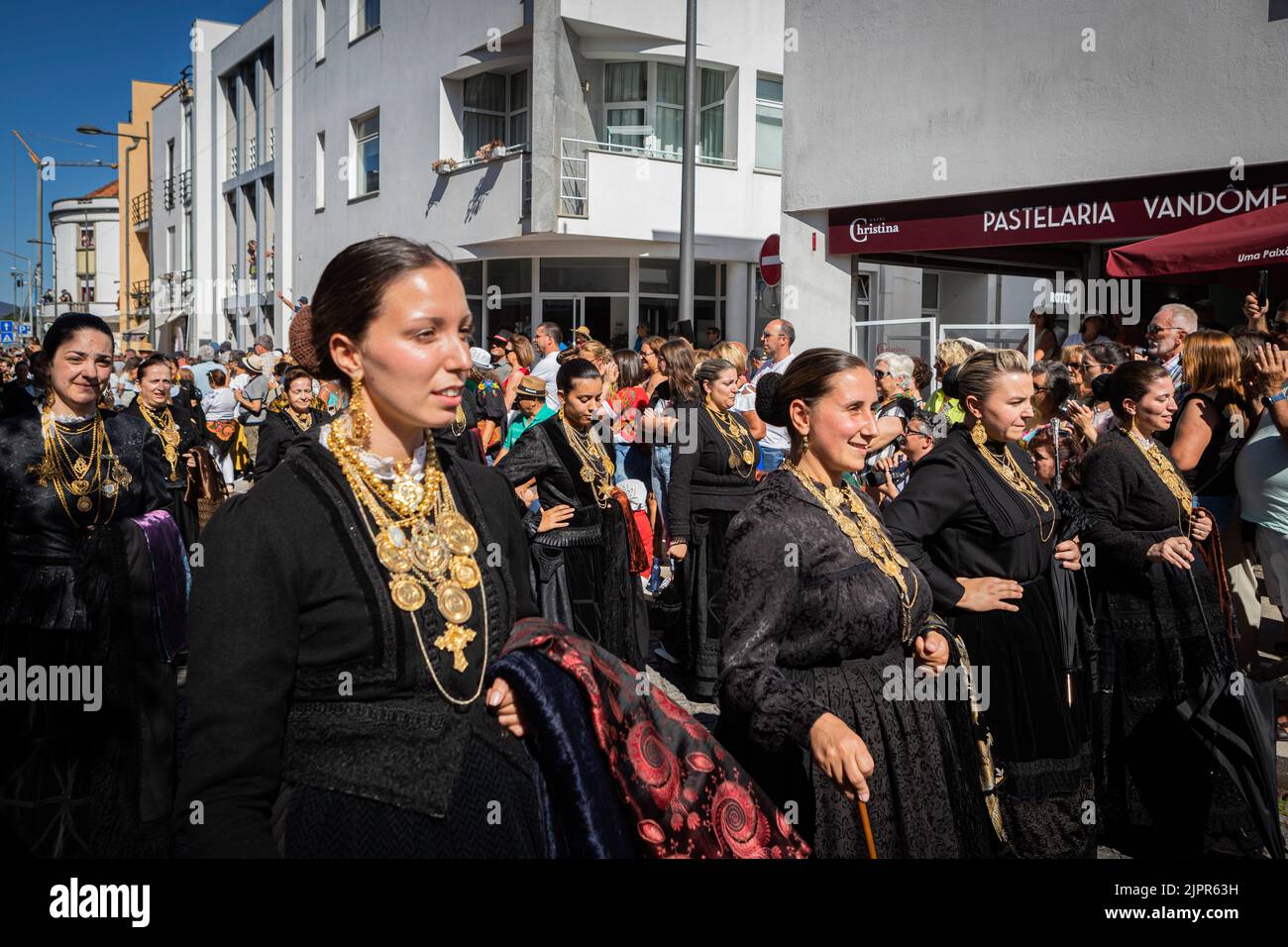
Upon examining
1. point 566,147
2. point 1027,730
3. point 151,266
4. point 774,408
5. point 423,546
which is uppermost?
point 151,266

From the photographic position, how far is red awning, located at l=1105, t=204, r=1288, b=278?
773 cm

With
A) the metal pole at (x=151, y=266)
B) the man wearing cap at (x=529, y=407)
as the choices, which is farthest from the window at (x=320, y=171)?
the man wearing cap at (x=529, y=407)

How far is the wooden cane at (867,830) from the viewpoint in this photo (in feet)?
9.25

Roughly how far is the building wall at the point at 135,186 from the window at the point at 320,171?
10.7 m

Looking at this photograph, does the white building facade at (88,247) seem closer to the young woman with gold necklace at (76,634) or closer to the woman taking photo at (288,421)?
the woman taking photo at (288,421)

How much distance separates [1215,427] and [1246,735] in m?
2.90

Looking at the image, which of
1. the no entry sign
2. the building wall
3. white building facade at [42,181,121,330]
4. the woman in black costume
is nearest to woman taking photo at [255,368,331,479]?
the woman in black costume

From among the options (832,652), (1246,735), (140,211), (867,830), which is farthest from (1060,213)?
(140,211)

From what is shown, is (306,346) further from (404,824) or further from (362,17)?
(362,17)

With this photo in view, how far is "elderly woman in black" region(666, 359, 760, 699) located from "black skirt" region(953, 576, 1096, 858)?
9.78 feet

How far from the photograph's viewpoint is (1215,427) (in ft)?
20.2
